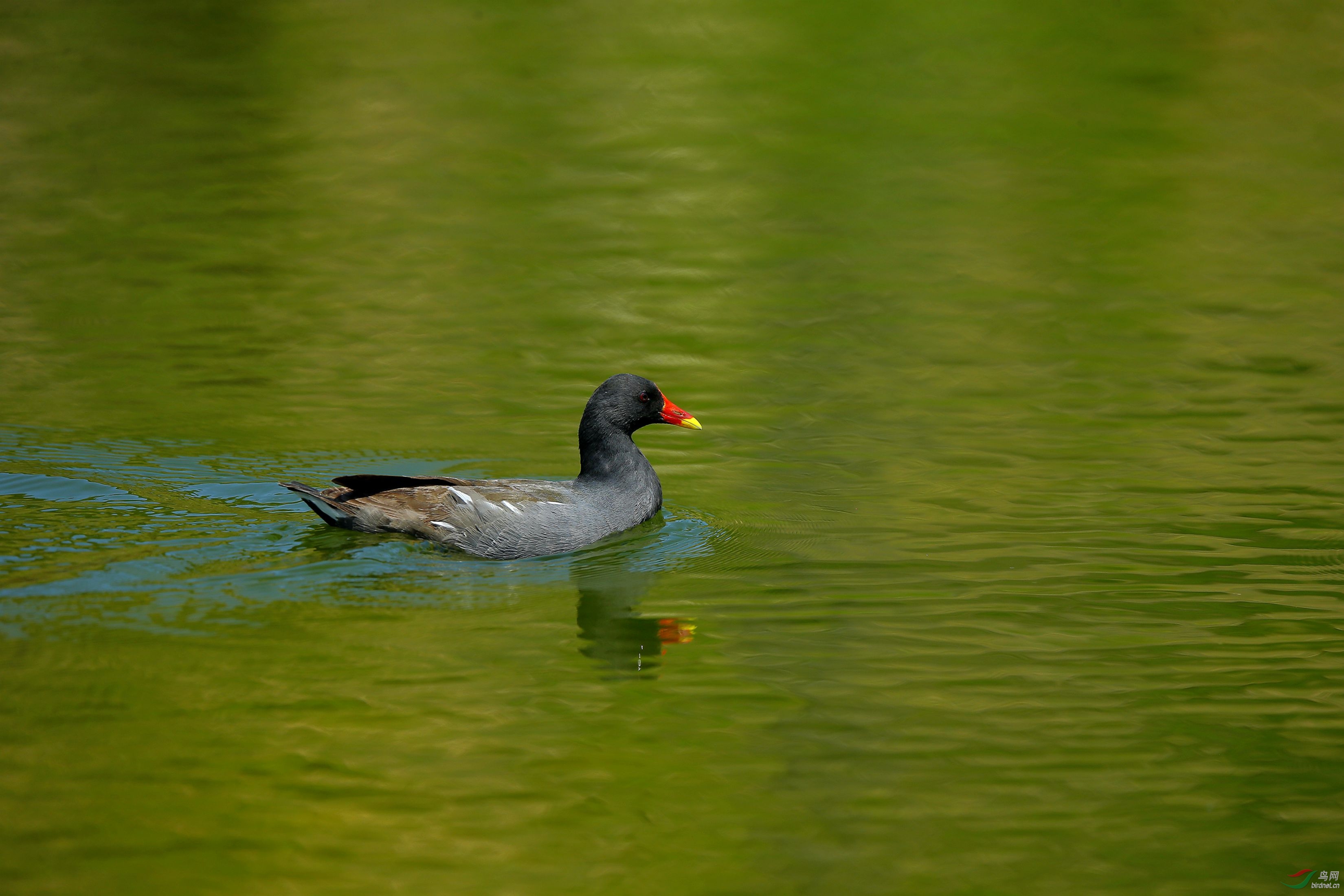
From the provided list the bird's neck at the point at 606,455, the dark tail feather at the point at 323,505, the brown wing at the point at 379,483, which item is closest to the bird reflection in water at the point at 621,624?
the bird's neck at the point at 606,455

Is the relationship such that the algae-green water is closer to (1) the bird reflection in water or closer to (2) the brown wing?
(1) the bird reflection in water

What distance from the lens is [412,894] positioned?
562 cm

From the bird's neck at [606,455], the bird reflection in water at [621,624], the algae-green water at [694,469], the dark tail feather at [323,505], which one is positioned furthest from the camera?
the bird's neck at [606,455]

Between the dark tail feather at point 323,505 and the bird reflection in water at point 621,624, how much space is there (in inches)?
57.2

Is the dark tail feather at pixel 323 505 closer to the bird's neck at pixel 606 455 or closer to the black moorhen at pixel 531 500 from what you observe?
the black moorhen at pixel 531 500

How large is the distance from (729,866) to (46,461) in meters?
6.33

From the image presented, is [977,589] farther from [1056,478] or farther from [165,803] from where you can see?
[165,803]

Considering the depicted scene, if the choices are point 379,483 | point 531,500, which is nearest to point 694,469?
point 531,500

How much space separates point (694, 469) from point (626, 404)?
134cm

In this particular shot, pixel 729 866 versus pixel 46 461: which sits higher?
pixel 46 461

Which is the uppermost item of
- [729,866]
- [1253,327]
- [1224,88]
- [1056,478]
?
[1224,88]

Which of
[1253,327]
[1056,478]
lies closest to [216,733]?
[1056,478]

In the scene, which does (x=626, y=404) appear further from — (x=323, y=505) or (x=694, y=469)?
(x=323, y=505)

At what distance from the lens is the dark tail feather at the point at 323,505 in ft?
29.7
